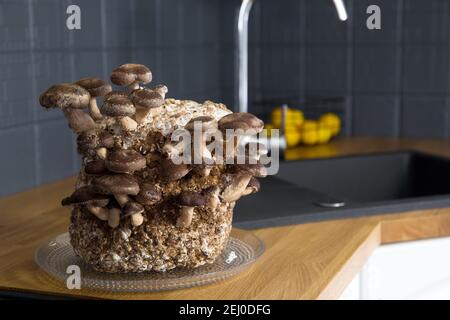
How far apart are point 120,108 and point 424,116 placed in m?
1.61

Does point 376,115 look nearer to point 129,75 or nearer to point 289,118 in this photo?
point 289,118

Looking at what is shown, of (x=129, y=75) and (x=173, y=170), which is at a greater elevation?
(x=129, y=75)

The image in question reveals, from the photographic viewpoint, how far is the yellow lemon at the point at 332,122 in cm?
225

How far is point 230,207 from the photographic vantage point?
101 centimetres

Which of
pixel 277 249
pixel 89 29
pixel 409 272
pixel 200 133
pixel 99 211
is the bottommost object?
pixel 409 272

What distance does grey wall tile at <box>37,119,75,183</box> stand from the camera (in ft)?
5.31

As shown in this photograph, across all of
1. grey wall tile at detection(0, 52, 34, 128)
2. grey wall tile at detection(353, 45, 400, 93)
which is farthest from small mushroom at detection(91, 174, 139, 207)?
grey wall tile at detection(353, 45, 400, 93)

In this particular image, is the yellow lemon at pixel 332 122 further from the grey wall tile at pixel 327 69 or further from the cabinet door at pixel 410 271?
the cabinet door at pixel 410 271

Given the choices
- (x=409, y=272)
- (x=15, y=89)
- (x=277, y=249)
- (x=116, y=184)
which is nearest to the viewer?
(x=116, y=184)

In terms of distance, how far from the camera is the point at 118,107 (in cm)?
91

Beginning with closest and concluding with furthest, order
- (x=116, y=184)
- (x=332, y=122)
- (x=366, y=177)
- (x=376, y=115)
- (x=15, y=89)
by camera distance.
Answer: (x=116, y=184) → (x=15, y=89) → (x=366, y=177) → (x=332, y=122) → (x=376, y=115)

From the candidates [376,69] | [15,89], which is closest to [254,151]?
[15,89]

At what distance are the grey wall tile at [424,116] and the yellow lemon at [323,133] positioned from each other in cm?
28

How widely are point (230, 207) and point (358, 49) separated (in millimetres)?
1472
